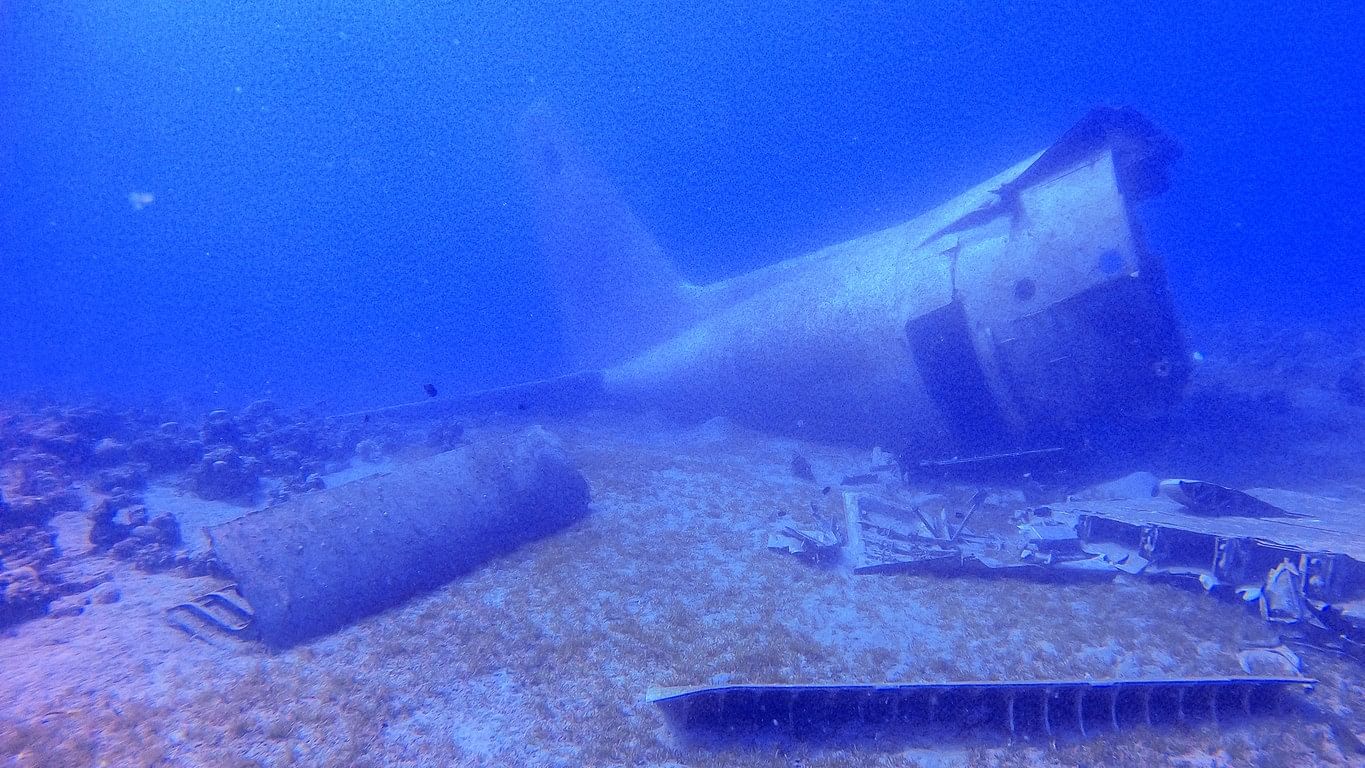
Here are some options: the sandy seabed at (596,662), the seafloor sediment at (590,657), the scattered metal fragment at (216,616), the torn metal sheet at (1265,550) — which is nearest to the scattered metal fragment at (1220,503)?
the torn metal sheet at (1265,550)

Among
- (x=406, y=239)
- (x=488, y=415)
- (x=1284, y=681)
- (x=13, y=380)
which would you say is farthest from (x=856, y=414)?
(x=406, y=239)

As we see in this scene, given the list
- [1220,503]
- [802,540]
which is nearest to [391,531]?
[802,540]

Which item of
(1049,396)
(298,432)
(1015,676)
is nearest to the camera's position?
(1015,676)

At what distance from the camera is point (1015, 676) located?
225 inches

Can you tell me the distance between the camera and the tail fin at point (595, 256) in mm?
19812

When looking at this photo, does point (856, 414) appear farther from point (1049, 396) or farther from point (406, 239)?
point (406, 239)

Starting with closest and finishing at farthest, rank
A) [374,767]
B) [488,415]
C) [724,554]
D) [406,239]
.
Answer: [374,767], [724,554], [488,415], [406,239]

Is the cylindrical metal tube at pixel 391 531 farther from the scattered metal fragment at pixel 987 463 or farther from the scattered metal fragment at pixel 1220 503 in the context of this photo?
the scattered metal fragment at pixel 1220 503

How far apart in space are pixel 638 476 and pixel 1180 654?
9.22m

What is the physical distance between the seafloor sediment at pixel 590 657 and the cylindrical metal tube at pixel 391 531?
36 cm

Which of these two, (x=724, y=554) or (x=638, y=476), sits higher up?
(x=638, y=476)

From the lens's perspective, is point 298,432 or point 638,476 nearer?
point 638,476

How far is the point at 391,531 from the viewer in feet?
24.5

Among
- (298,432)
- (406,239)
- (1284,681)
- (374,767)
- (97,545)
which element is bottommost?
(374,767)
